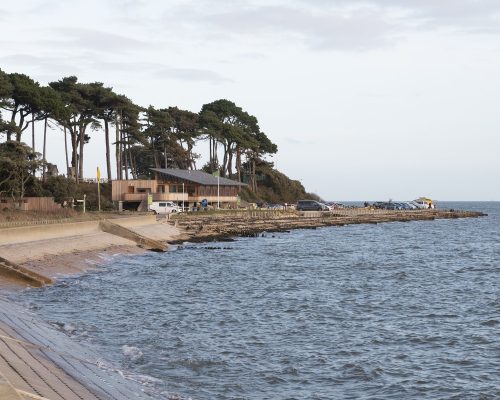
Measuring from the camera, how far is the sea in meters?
18.8

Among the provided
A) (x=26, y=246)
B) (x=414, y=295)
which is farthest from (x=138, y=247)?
(x=414, y=295)

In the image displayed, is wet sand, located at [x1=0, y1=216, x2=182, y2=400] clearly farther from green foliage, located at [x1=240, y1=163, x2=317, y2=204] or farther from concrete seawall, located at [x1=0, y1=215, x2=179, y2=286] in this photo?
green foliage, located at [x1=240, y1=163, x2=317, y2=204]

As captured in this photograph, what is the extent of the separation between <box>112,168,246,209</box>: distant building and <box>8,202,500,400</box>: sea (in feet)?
169

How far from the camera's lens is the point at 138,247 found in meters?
60.9

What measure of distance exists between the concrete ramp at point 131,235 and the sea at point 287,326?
25.7 feet

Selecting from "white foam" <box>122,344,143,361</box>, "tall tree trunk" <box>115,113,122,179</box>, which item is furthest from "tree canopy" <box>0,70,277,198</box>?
"white foam" <box>122,344,143,361</box>

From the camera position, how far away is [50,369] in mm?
15289

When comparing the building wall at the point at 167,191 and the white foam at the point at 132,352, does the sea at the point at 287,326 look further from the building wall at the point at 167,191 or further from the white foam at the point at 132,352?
the building wall at the point at 167,191

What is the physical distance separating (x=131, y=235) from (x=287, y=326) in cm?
3768

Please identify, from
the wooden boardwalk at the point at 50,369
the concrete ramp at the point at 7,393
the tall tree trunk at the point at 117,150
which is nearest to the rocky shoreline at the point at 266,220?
the tall tree trunk at the point at 117,150

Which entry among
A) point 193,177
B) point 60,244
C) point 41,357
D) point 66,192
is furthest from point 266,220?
point 41,357

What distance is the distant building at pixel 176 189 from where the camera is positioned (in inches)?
4087

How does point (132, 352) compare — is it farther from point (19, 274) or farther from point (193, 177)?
point (193, 177)

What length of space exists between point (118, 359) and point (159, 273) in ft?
82.3
